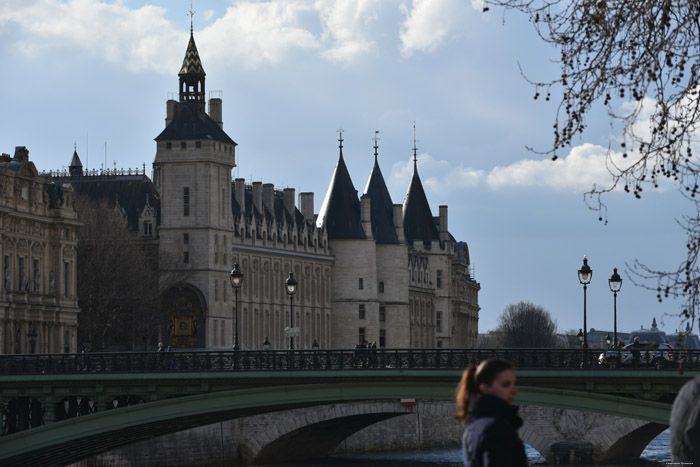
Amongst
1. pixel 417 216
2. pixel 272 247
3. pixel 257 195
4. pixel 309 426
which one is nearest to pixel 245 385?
pixel 309 426

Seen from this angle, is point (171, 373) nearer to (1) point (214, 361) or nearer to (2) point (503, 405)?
(1) point (214, 361)

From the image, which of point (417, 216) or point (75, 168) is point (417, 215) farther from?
point (75, 168)

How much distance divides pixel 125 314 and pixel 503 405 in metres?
79.6

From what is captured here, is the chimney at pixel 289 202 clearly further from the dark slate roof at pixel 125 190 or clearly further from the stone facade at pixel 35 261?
the stone facade at pixel 35 261

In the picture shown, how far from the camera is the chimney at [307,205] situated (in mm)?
126812

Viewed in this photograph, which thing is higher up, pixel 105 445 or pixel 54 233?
pixel 54 233

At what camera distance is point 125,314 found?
297ft

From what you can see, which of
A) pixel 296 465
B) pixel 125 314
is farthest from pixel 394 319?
pixel 296 465

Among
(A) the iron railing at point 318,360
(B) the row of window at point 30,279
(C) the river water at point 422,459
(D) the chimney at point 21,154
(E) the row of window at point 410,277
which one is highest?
(D) the chimney at point 21,154

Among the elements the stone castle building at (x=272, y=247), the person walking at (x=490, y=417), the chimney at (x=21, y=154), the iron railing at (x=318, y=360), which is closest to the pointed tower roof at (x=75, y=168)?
the stone castle building at (x=272, y=247)

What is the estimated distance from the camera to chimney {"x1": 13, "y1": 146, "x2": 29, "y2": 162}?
269 feet

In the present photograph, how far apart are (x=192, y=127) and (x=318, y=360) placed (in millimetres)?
60393

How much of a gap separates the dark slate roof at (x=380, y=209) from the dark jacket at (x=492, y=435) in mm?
116743

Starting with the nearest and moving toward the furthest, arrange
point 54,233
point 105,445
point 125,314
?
point 105,445 → point 54,233 → point 125,314
